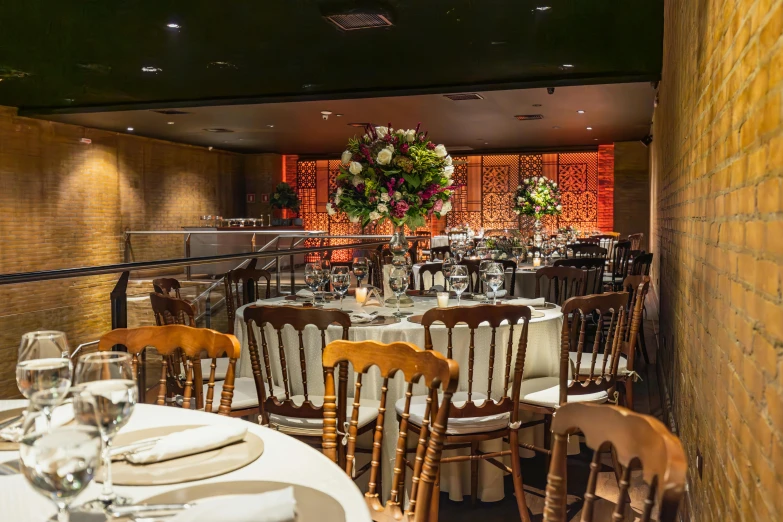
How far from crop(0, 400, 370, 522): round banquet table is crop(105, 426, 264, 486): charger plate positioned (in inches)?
0.5

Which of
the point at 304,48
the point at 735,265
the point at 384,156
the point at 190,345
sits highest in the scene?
the point at 304,48

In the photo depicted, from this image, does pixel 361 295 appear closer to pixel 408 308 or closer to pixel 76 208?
pixel 408 308

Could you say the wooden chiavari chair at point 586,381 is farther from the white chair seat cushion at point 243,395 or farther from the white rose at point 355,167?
the white rose at point 355,167

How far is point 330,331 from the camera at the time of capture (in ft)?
11.3

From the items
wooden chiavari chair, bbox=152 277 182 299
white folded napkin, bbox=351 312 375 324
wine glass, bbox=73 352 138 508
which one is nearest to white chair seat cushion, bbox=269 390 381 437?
white folded napkin, bbox=351 312 375 324

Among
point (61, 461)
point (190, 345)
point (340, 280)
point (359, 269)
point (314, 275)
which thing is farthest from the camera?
point (359, 269)

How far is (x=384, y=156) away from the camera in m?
4.08

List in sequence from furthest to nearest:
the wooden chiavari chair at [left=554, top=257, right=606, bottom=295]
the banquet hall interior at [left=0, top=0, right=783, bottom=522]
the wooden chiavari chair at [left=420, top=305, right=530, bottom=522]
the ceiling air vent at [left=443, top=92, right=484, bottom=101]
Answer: the ceiling air vent at [left=443, top=92, right=484, bottom=101] < the wooden chiavari chair at [left=554, top=257, right=606, bottom=295] < the wooden chiavari chair at [left=420, top=305, right=530, bottom=522] < the banquet hall interior at [left=0, top=0, right=783, bottom=522]

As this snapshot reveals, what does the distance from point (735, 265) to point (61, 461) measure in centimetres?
160

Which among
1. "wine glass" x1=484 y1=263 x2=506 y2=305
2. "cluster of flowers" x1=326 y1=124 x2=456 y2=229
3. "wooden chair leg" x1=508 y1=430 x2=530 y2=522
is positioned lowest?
"wooden chair leg" x1=508 y1=430 x2=530 y2=522

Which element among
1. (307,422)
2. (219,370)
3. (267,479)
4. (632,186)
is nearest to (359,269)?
(219,370)

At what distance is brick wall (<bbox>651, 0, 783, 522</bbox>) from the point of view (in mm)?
1401

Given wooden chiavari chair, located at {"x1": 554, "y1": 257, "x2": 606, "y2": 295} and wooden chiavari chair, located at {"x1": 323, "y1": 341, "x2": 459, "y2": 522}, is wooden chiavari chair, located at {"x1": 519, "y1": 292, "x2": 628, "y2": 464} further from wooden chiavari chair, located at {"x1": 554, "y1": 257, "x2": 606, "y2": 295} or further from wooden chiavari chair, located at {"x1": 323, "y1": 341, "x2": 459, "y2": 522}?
wooden chiavari chair, located at {"x1": 554, "y1": 257, "x2": 606, "y2": 295}

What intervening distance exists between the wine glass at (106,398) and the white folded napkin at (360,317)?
215 centimetres
